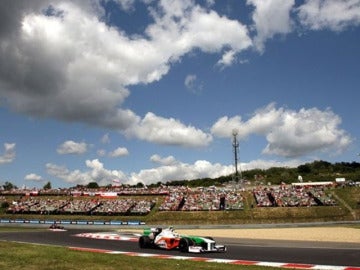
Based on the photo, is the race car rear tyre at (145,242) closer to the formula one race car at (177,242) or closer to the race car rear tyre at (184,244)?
the formula one race car at (177,242)

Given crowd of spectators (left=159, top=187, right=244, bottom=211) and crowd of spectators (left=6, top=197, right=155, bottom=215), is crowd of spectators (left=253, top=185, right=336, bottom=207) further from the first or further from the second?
crowd of spectators (left=6, top=197, right=155, bottom=215)

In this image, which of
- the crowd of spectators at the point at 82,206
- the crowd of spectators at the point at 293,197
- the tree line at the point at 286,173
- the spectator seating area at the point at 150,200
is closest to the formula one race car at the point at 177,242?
the spectator seating area at the point at 150,200

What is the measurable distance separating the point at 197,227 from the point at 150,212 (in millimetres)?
13494

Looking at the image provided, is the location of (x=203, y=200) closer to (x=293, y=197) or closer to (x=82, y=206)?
(x=293, y=197)

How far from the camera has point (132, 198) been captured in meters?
76.2

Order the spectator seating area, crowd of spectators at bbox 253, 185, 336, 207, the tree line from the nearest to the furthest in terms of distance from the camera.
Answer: crowd of spectators at bbox 253, 185, 336, 207 < the spectator seating area < the tree line

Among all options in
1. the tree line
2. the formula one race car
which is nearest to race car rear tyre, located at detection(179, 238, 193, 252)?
the formula one race car

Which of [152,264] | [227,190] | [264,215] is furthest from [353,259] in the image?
[227,190]

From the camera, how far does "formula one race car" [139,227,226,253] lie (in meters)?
21.4

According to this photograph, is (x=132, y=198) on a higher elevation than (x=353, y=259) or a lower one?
higher

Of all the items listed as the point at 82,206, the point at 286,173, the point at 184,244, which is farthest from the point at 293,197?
the point at 286,173

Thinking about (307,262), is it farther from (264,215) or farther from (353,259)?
(264,215)

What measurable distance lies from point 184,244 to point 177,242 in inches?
26.9

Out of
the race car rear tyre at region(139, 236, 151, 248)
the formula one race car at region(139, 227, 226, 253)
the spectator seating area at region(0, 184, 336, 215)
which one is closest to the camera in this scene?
the formula one race car at region(139, 227, 226, 253)
